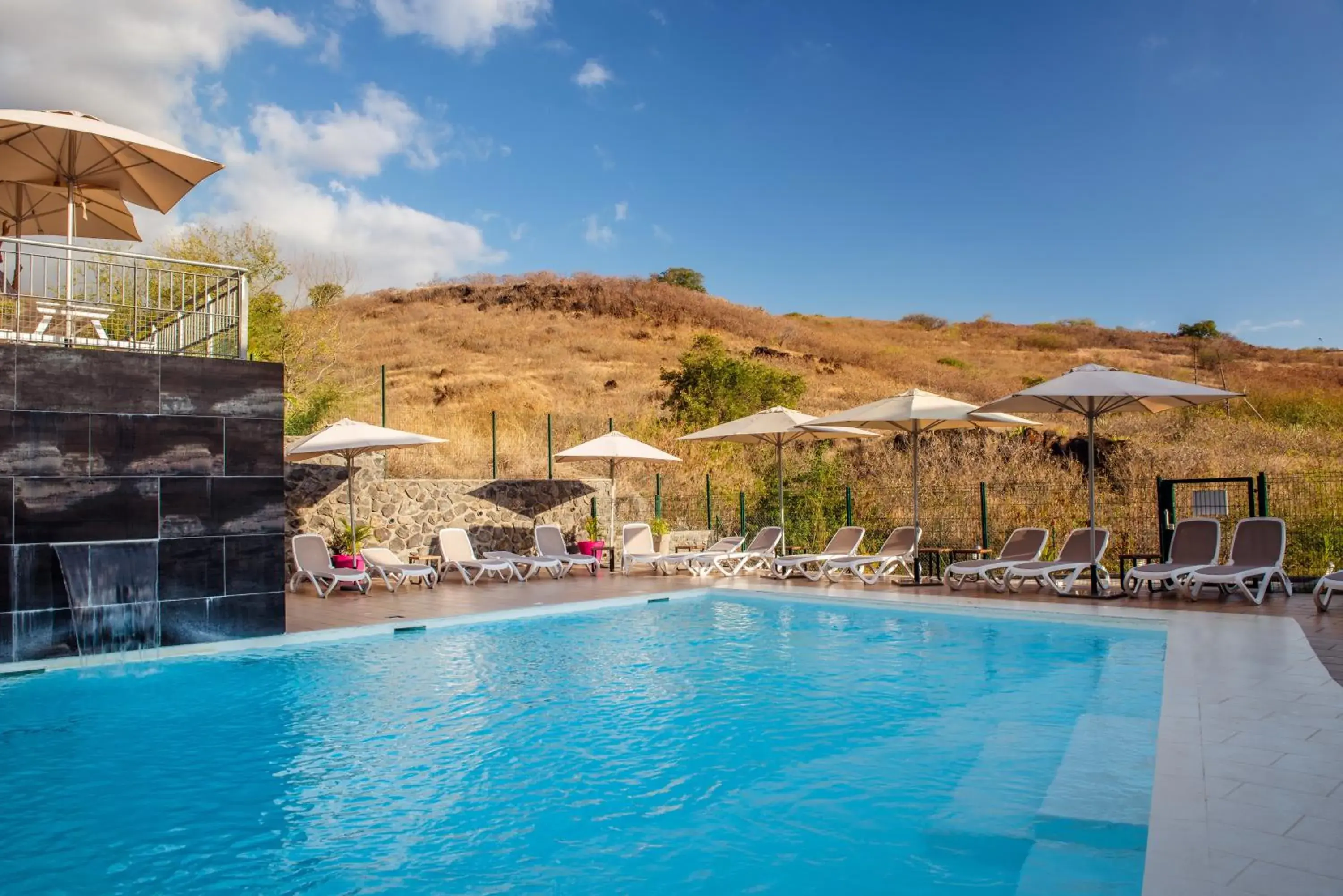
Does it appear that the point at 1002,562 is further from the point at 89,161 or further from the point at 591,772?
the point at 89,161

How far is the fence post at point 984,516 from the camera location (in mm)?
13109

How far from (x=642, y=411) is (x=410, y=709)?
67.8ft

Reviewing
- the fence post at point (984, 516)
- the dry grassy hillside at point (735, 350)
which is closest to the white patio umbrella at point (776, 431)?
the fence post at point (984, 516)

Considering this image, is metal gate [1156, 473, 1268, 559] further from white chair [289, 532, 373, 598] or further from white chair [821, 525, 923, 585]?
white chair [289, 532, 373, 598]

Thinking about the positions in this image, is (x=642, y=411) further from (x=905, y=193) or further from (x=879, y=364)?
(x=879, y=364)

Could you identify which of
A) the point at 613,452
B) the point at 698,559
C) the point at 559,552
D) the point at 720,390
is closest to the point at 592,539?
the point at 559,552

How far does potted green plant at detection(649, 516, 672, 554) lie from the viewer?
49.6 ft

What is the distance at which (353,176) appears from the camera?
30250mm

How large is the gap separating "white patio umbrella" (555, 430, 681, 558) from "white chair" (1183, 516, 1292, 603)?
24.7 feet

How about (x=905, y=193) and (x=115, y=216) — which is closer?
(x=115, y=216)

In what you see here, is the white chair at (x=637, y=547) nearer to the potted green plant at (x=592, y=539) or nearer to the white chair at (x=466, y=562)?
the potted green plant at (x=592, y=539)

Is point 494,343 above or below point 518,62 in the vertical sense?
below

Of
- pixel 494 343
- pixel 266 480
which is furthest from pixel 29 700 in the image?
pixel 494 343

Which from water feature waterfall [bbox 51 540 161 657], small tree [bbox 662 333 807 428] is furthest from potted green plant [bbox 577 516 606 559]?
water feature waterfall [bbox 51 540 161 657]
